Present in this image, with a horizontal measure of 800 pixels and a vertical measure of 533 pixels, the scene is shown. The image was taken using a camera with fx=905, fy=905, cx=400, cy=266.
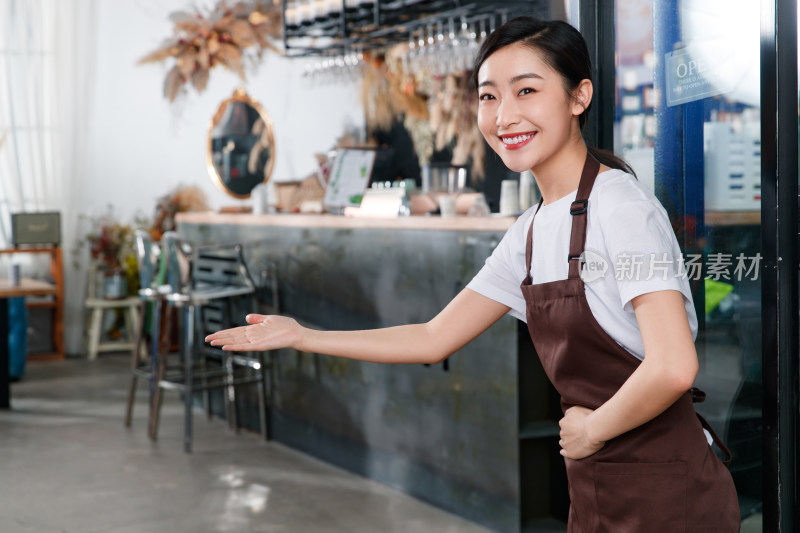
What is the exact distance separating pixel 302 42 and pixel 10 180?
9.16ft

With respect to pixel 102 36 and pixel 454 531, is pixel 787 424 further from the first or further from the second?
pixel 102 36

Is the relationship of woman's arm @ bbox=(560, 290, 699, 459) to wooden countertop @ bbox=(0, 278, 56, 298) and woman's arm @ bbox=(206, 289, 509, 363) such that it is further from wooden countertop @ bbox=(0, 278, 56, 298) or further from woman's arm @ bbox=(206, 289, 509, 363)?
wooden countertop @ bbox=(0, 278, 56, 298)

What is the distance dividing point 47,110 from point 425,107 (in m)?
3.37

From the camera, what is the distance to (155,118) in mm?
7992

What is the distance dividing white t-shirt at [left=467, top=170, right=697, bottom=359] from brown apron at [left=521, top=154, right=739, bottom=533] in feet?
0.06

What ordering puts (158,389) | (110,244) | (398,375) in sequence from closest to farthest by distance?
(398,375)
(158,389)
(110,244)

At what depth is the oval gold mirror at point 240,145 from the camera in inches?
312

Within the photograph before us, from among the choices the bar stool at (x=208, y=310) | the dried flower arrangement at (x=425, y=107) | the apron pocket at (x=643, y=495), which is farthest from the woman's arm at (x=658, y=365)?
the dried flower arrangement at (x=425, y=107)

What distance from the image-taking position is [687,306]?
1.34 meters

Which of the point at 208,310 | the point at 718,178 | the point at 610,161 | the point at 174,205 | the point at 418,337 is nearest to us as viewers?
the point at 610,161

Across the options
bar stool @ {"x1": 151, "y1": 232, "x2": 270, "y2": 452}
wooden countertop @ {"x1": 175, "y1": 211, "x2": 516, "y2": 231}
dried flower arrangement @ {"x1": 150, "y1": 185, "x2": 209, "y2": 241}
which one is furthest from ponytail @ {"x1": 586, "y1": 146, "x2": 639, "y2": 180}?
dried flower arrangement @ {"x1": 150, "y1": 185, "x2": 209, "y2": 241}

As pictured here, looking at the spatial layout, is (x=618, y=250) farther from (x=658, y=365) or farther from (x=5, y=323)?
(x=5, y=323)

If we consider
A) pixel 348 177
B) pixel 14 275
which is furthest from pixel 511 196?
pixel 14 275

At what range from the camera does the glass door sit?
1901 mm
